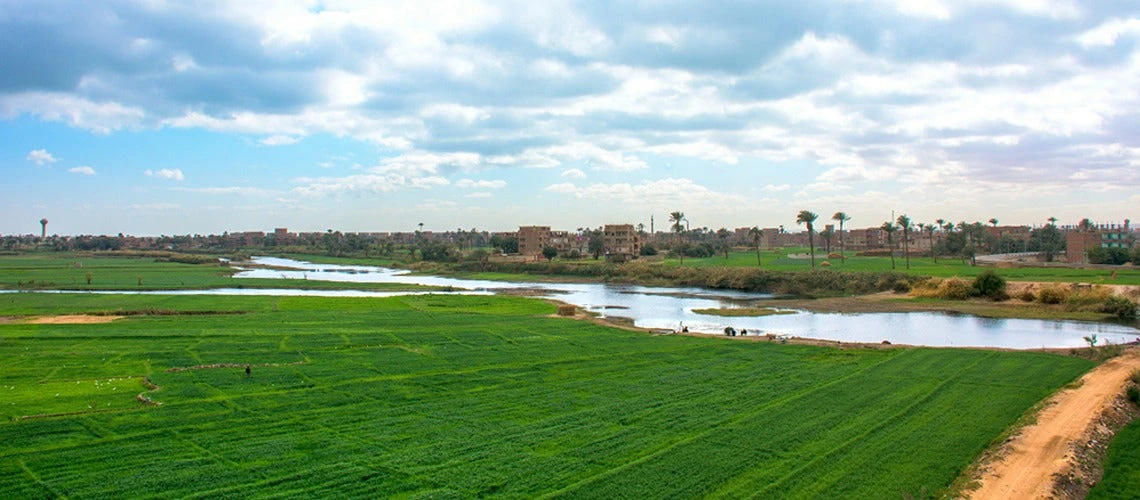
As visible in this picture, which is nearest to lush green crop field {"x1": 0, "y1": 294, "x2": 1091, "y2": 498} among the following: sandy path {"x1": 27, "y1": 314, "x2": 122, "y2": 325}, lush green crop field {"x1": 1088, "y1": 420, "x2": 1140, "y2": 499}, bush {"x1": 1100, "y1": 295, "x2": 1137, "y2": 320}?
lush green crop field {"x1": 1088, "y1": 420, "x2": 1140, "y2": 499}

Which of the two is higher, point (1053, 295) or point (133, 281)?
point (133, 281)

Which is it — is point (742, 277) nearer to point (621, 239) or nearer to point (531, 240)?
point (621, 239)

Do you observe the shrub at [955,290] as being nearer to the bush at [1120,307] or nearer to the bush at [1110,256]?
the bush at [1120,307]

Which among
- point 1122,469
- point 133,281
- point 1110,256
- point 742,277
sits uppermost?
point 1110,256

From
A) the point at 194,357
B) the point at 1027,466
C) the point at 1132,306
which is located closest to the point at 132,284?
the point at 194,357

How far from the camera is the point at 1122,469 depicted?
61.3ft

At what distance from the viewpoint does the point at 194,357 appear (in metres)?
31.3

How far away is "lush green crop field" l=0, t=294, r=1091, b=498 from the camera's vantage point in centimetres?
1661

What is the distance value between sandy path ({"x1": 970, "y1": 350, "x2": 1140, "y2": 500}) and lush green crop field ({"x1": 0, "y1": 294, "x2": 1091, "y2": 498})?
0.86m

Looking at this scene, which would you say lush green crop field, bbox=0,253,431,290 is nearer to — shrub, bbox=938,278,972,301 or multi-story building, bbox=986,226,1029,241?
shrub, bbox=938,278,972,301

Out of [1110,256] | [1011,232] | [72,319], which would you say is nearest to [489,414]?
[72,319]

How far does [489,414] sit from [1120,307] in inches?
2179

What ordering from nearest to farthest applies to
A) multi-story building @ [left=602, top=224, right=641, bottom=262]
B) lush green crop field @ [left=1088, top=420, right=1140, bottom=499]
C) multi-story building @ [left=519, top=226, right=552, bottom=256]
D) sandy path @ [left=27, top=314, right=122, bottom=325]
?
1. lush green crop field @ [left=1088, top=420, right=1140, bottom=499]
2. sandy path @ [left=27, top=314, right=122, bottom=325]
3. multi-story building @ [left=602, top=224, right=641, bottom=262]
4. multi-story building @ [left=519, top=226, right=552, bottom=256]

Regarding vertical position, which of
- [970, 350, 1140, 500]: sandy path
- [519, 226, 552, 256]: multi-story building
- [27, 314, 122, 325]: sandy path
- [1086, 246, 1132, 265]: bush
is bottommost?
[970, 350, 1140, 500]: sandy path
